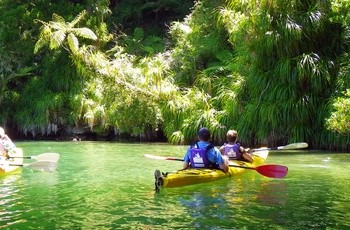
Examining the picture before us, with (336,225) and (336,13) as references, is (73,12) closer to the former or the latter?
(336,13)

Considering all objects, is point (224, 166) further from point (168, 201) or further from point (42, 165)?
point (42, 165)

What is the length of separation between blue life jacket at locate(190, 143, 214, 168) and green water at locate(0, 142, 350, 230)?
1.10ft

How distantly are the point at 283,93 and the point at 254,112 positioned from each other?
1.07 meters

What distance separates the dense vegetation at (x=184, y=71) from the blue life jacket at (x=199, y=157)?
4.99m

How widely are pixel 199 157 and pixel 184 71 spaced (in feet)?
38.2

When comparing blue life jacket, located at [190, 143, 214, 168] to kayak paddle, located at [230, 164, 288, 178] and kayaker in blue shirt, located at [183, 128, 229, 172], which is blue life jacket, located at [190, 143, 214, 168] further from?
kayak paddle, located at [230, 164, 288, 178]

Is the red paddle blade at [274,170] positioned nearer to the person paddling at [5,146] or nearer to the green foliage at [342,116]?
the green foliage at [342,116]

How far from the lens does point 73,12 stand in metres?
22.6

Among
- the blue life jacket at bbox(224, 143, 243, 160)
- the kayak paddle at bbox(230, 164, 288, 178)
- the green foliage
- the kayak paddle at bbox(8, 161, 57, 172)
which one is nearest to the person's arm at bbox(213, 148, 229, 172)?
the kayak paddle at bbox(230, 164, 288, 178)

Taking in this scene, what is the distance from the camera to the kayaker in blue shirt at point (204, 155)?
7.87 m

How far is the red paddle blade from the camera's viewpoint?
8.41 m

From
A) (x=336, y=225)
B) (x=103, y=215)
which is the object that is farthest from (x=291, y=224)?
(x=103, y=215)

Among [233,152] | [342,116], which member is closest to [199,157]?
[233,152]

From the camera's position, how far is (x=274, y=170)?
8.43 meters
